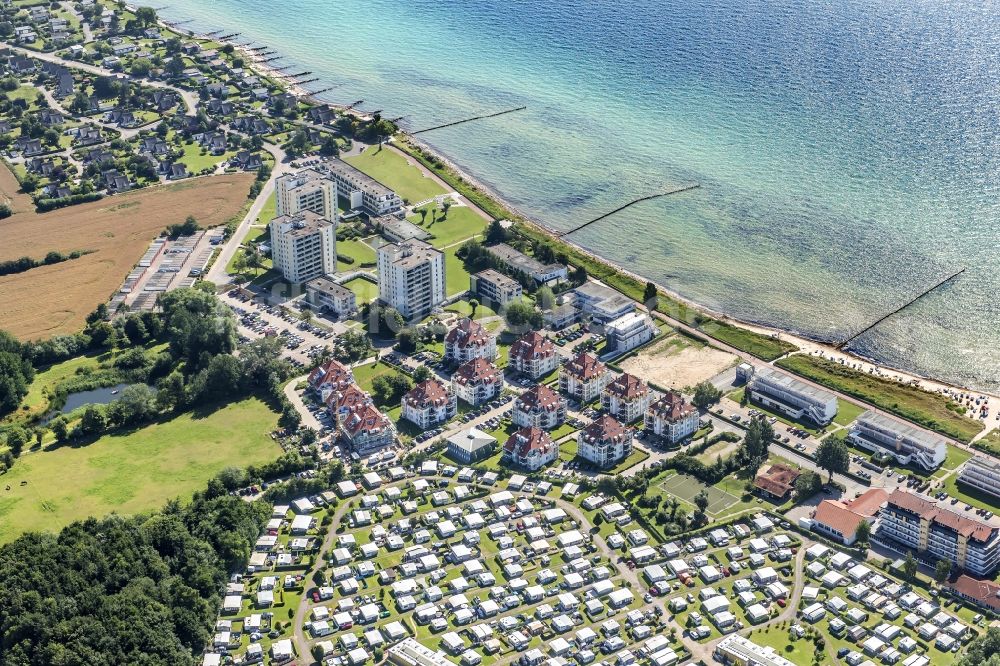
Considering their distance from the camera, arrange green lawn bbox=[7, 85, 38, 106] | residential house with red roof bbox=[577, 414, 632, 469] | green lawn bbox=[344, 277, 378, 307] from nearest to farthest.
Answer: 1. residential house with red roof bbox=[577, 414, 632, 469]
2. green lawn bbox=[344, 277, 378, 307]
3. green lawn bbox=[7, 85, 38, 106]

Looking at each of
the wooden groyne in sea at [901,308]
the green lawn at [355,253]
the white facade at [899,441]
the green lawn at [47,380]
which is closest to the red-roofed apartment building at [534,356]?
the green lawn at [355,253]

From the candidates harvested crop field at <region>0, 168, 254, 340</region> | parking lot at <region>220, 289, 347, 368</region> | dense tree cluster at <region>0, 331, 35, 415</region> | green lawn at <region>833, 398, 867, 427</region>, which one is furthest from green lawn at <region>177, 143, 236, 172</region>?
green lawn at <region>833, 398, 867, 427</region>

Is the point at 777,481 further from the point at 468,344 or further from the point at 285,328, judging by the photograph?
the point at 285,328

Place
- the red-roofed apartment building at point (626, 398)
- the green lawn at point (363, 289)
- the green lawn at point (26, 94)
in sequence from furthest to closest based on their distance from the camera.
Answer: the green lawn at point (26, 94) < the green lawn at point (363, 289) < the red-roofed apartment building at point (626, 398)

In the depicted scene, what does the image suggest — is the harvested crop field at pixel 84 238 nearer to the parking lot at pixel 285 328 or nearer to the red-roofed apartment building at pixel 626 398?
the parking lot at pixel 285 328

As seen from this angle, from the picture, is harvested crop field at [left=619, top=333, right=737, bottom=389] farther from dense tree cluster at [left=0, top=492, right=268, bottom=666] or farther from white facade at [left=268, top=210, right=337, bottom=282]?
dense tree cluster at [left=0, top=492, right=268, bottom=666]

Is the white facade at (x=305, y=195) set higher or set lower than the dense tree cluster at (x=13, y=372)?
higher

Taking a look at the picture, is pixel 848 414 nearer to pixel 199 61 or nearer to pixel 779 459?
pixel 779 459

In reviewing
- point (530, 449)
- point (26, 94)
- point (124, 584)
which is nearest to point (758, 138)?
point (530, 449)
